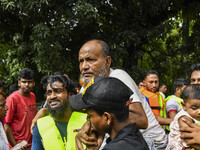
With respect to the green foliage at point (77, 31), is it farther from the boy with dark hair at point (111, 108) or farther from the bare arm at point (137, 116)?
the boy with dark hair at point (111, 108)

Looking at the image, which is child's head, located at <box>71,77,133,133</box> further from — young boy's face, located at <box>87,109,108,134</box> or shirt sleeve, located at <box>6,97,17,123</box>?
shirt sleeve, located at <box>6,97,17,123</box>

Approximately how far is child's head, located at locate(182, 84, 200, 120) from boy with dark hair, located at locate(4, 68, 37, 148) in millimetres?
3349

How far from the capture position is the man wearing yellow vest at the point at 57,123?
2613 millimetres

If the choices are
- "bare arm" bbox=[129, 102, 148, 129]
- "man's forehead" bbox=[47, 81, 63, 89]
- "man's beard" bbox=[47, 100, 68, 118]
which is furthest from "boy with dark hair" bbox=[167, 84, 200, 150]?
"man's forehead" bbox=[47, 81, 63, 89]

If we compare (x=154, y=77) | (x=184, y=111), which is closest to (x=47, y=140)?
(x=184, y=111)

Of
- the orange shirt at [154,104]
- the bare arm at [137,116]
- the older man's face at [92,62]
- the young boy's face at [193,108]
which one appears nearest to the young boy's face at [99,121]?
the bare arm at [137,116]

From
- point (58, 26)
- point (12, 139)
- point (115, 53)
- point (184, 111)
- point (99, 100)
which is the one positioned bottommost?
point (12, 139)

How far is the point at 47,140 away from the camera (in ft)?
8.57

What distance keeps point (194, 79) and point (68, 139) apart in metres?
2.21

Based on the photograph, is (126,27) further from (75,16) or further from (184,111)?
(184,111)

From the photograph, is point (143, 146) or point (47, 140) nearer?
point (143, 146)

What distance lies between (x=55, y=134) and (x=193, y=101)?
1.58 m

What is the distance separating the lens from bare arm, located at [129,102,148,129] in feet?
6.45

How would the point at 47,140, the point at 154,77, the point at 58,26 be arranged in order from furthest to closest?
the point at 58,26 → the point at 154,77 → the point at 47,140
